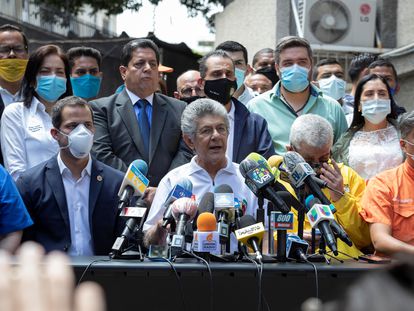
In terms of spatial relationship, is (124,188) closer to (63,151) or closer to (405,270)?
(63,151)

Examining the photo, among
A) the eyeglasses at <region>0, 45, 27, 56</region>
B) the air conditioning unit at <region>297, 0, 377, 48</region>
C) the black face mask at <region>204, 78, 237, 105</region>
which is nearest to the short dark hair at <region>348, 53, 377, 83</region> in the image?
the black face mask at <region>204, 78, 237, 105</region>

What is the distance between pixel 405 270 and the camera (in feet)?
2.04

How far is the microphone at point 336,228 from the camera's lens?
3406 millimetres

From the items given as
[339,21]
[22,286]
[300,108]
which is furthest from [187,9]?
[22,286]

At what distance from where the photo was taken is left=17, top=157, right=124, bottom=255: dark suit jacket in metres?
4.62

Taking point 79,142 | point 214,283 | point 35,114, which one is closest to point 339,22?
point 35,114

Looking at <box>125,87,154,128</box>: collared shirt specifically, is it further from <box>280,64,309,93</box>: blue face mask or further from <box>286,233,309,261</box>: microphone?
<box>286,233,309,261</box>: microphone

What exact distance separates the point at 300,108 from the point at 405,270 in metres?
5.38

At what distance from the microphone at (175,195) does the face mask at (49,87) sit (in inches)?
70.7

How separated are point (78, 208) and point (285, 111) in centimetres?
200

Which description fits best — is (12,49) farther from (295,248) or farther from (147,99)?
(295,248)

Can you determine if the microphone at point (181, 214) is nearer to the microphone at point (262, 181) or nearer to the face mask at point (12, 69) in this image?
the microphone at point (262, 181)

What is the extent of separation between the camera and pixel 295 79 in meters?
5.93

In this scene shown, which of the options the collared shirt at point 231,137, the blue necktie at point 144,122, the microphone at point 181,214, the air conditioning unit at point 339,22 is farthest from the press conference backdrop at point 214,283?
the air conditioning unit at point 339,22
